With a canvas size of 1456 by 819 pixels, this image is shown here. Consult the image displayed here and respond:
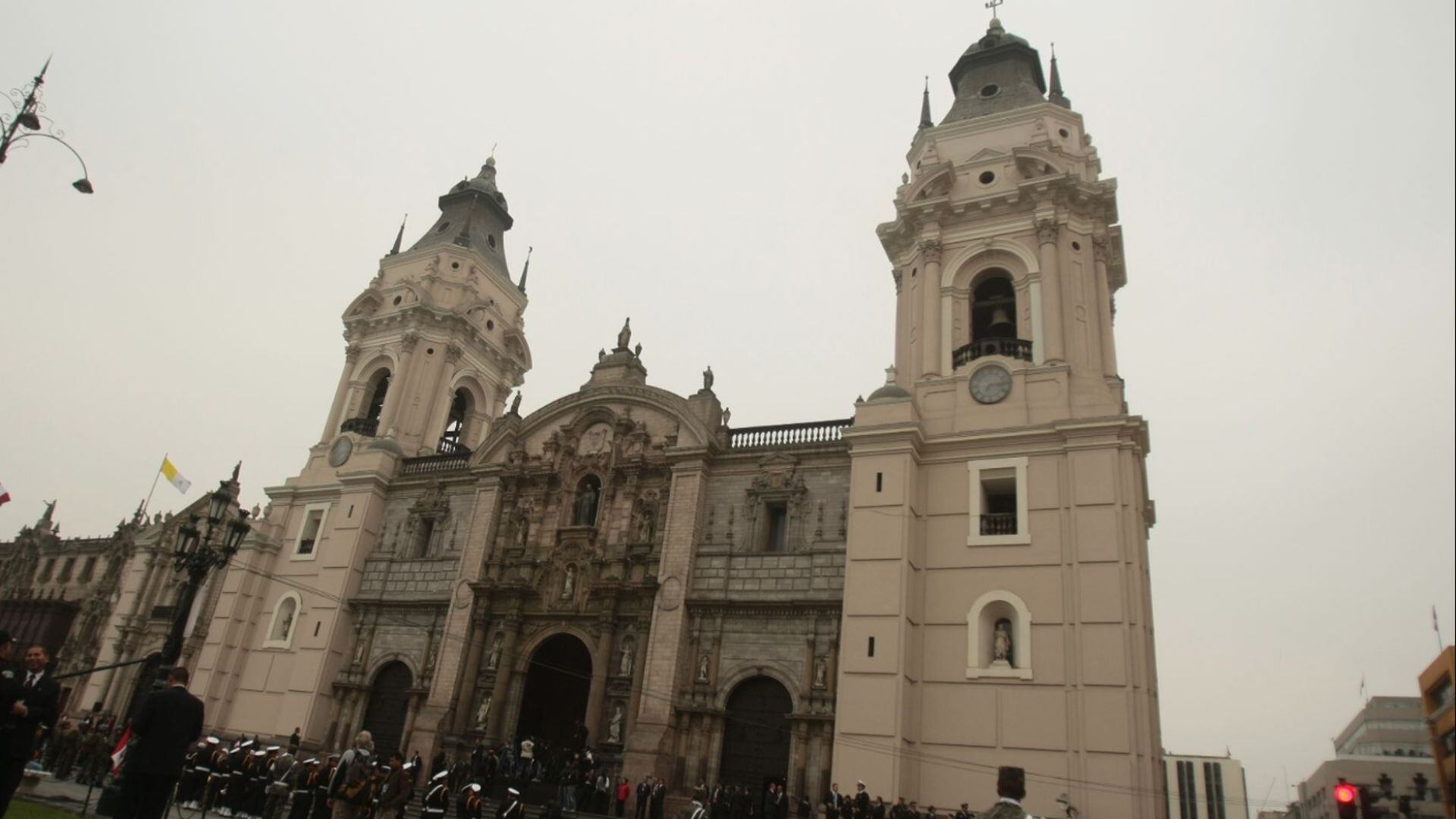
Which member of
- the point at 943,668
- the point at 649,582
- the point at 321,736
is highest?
the point at 649,582

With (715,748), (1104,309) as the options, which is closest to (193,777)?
(715,748)

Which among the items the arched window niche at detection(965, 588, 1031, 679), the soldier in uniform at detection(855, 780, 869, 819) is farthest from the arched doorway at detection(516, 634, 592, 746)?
the arched window niche at detection(965, 588, 1031, 679)

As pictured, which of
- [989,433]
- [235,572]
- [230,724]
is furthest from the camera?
[235,572]

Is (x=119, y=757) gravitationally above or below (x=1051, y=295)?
below

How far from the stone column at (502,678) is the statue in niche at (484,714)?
0.08 metres

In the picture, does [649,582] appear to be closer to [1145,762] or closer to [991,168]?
[1145,762]

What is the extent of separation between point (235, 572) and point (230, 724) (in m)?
5.02

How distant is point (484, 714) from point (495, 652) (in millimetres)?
Result: 1694

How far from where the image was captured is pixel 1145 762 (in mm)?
17797

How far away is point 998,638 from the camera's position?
20328 millimetres

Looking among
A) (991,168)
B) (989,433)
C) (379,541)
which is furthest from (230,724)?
(991,168)

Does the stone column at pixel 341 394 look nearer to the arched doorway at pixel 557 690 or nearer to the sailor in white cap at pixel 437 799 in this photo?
the arched doorway at pixel 557 690

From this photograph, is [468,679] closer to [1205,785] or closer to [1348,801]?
[1348,801]

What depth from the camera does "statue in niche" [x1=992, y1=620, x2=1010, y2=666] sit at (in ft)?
65.6
